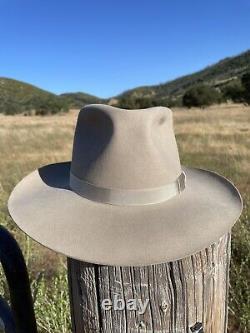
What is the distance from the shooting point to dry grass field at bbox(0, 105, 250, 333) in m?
2.39

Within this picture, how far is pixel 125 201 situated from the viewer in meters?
1.17

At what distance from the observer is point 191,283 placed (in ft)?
3.53

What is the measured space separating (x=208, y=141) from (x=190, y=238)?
1108 cm

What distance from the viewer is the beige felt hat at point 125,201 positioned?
107 centimetres

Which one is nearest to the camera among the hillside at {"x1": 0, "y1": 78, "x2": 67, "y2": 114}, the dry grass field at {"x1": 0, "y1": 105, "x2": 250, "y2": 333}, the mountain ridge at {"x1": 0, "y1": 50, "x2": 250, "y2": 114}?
the dry grass field at {"x1": 0, "y1": 105, "x2": 250, "y2": 333}

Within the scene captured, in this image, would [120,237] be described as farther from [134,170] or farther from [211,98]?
[211,98]

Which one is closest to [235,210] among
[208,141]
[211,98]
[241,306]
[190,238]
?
[190,238]

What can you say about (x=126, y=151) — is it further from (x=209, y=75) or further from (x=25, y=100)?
(x=209, y=75)

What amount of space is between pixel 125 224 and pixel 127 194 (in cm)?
10

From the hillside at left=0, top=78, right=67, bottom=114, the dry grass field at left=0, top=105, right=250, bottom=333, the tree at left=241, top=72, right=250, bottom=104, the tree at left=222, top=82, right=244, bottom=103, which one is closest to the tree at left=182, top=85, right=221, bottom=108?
the tree at left=222, top=82, right=244, bottom=103

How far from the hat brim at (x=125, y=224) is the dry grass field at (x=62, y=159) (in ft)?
3.06

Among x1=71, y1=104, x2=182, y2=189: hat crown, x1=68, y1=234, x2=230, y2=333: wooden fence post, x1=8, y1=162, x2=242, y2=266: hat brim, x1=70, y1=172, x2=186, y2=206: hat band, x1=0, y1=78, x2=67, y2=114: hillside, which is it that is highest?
x1=0, y1=78, x2=67, y2=114: hillside

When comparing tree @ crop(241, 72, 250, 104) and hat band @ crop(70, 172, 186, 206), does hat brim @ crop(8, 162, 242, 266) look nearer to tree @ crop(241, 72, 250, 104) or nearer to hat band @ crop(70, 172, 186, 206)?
hat band @ crop(70, 172, 186, 206)

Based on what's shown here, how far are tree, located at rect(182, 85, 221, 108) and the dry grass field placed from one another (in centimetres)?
1756
